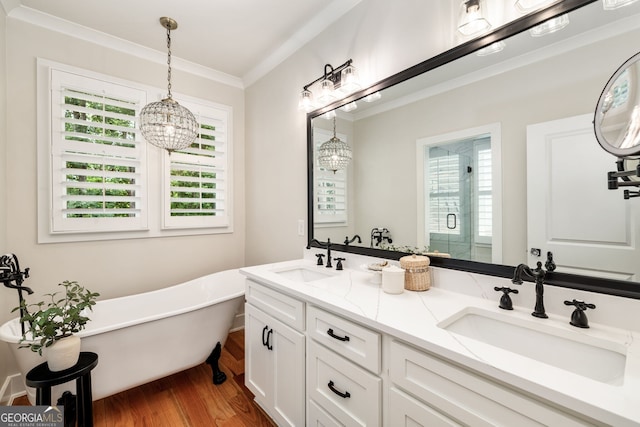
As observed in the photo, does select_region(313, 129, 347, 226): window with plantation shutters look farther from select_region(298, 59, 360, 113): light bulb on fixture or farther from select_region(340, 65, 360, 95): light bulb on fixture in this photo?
select_region(340, 65, 360, 95): light bulb on fixture

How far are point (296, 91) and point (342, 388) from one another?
2.14 metres

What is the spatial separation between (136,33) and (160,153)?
0.95 m

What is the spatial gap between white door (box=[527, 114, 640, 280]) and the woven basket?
1.39ft

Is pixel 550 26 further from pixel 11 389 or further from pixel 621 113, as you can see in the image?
pixel 11 389

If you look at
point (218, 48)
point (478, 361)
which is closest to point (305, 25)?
point (218, 48)

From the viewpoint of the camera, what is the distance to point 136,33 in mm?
2260

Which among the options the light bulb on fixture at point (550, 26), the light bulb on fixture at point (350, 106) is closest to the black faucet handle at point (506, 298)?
the light bulb on fixture at point (550, 26)

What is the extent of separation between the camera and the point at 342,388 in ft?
3.76

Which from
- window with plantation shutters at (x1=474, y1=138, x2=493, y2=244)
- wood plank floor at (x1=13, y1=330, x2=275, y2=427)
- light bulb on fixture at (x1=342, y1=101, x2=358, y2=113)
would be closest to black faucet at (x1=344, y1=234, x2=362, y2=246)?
window with plantation shutters at (x1=474, y1=138, x2=493, y2=244)

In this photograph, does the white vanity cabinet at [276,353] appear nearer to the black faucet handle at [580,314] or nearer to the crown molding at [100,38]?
the black faucet handle at [580,314]

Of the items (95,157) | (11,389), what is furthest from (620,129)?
(11,389)

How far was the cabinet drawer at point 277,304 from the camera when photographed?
1380mm

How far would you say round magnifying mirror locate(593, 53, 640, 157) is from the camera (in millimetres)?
838

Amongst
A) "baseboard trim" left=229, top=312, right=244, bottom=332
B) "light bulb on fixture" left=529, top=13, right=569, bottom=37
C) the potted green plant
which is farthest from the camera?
"baseboard trim" left=229, top=312, right=244, bottom=332
